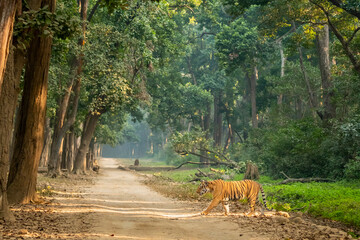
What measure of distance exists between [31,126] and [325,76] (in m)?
19.4

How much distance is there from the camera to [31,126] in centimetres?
1187

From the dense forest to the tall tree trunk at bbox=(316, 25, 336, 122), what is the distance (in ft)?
0.21

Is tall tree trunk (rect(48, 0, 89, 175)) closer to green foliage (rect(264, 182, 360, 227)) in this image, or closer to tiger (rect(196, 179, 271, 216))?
green foliage (rect(264, 182, 360, 227))

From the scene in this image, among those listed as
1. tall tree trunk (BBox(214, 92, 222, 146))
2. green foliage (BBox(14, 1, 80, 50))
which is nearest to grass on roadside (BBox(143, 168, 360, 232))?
green foliage (BBox(14, 1, 80, 50))

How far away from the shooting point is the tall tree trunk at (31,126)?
11617mm

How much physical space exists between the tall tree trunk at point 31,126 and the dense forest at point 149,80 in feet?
0.10

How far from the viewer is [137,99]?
3027cm

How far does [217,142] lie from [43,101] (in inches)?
1620

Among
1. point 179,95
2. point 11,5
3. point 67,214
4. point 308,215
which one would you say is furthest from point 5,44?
point 179,95

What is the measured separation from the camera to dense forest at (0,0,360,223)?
11.4 metres

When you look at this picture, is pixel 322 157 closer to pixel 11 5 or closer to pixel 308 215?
pixel 308 215

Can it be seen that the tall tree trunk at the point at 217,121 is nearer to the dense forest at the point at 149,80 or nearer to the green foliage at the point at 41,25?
the dense forest at the point at 149,80

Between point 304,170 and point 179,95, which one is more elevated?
point 179,95

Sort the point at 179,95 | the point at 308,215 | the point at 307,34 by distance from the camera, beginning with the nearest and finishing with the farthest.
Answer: the point at 308,215 < the point at 307,34 < the point at 179,95
